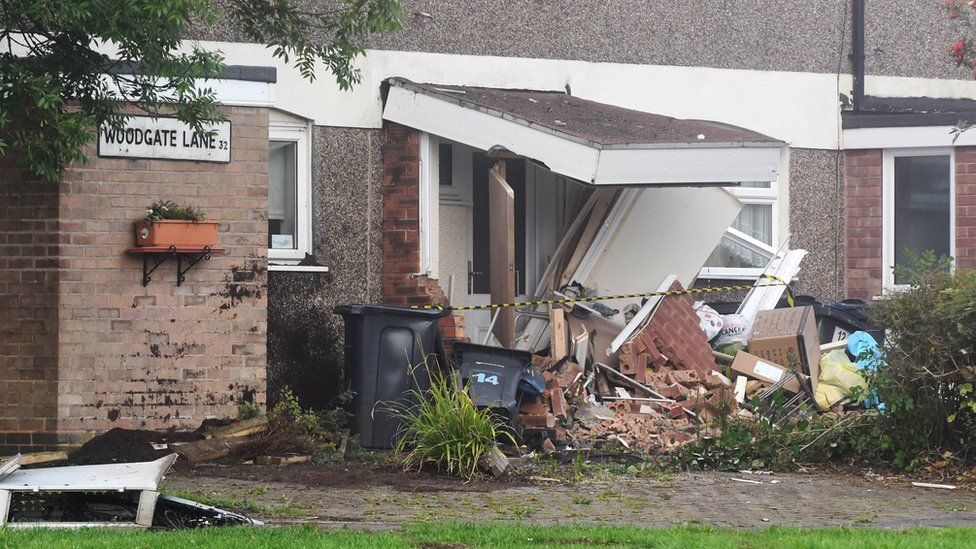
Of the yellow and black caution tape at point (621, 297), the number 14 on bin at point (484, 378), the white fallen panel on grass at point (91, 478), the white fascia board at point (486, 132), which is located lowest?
the white fallen panel on grass at point (91, 478)

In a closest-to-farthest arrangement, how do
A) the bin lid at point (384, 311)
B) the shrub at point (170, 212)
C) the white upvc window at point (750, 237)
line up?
1. the shrub at point (170, 212)
2. the bin lid at point (384, 311)
3. the white upvc window at point (750, 237)

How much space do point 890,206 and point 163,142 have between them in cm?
834

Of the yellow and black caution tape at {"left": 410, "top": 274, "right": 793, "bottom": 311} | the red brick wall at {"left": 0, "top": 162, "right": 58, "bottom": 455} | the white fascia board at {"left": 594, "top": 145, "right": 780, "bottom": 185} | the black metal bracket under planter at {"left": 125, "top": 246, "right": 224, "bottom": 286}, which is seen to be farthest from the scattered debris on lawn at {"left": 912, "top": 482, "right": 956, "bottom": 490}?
the red brick wall at {"left": 0, "top": 162, "right": 58, "bottom": 455}

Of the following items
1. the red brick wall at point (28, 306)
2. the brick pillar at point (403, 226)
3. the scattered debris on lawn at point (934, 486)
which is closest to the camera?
the scattered debris on lawn at point (934, 486)

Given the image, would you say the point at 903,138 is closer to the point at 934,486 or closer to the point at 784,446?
the point at 784,446

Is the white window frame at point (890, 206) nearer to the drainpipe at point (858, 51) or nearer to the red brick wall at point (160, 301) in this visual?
the drainpipe at point (858, 51)

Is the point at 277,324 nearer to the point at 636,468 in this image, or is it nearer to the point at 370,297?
the point at 370,297

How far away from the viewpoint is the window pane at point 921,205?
14914 millimetres

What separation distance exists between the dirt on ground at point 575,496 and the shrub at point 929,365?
462 millimetres

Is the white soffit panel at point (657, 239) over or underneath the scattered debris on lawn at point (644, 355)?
over

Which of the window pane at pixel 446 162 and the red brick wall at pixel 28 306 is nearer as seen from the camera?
the red brick wall at pixel 28 306

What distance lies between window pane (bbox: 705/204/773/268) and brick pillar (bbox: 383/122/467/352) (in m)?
3.48

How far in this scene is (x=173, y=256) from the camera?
35.1 ft

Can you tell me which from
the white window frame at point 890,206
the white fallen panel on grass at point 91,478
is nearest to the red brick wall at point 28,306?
the white fallen panel on grass at point 91,478
